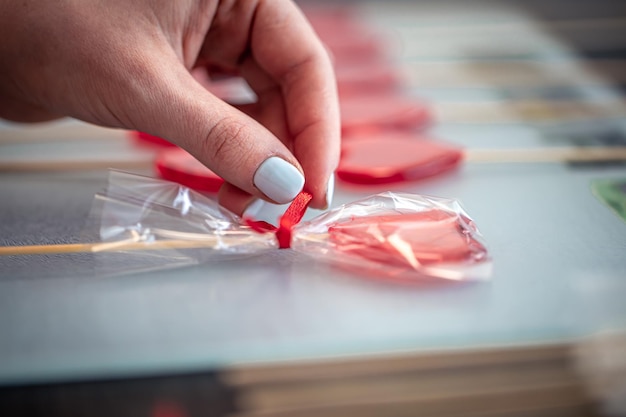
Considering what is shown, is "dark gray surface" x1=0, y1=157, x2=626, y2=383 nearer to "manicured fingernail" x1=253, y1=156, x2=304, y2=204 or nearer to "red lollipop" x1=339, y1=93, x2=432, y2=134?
"manicured fingernail" x1=253, y1=156, x2=304, y2=204

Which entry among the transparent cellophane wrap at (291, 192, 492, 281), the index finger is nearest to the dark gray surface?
the transparent cellophane wrap at (291, 192, 492, 281)

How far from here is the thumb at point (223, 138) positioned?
836 mm

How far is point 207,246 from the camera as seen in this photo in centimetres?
90

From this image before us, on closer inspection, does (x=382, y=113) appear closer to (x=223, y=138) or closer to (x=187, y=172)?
(x=187, y=172)

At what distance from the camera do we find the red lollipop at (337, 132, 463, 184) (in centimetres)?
109

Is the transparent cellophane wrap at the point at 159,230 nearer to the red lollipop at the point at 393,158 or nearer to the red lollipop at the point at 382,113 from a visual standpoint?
the red lollipop at the point at 393,158

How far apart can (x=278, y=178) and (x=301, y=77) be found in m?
0.21

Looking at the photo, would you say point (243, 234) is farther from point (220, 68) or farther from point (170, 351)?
point (220, 68)

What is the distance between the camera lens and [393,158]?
1.12 metres

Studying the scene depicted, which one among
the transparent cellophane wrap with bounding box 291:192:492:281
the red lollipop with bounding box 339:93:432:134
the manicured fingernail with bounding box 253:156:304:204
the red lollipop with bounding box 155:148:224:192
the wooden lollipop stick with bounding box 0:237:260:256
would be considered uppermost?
the red lollipop with bounding box 339:93:432:134

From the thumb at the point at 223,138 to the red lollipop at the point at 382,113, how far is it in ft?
1.39

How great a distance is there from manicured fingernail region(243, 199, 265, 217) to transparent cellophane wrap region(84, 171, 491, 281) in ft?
0.05

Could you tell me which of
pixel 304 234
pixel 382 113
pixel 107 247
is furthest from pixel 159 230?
pixel 382 113

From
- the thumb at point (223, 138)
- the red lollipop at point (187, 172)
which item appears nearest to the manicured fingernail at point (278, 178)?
the thumb at point (223, 138)
